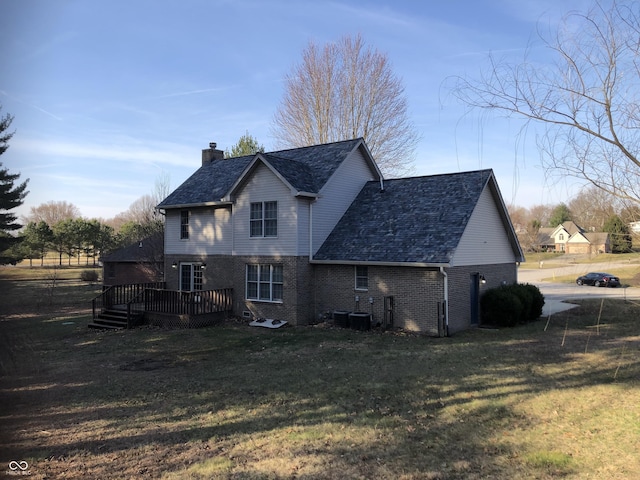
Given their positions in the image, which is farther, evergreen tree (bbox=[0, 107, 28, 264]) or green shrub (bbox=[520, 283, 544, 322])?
green shrub (bbox=[520, 283, 544, 322])

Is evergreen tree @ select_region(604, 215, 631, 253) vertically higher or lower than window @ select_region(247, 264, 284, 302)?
higher

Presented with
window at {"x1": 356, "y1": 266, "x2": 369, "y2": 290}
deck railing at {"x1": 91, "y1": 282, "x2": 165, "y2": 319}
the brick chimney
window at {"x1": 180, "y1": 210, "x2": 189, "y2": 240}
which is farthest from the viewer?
the brick chimney

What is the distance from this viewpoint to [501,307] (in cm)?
1814

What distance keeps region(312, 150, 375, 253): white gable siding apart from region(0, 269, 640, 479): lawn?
6309 millimetres

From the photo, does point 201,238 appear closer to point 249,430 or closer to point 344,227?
point 344,227

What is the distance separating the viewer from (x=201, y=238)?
22562 millimetres

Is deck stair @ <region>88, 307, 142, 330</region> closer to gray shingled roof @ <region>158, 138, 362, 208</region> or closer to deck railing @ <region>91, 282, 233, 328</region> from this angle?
deck railing @ <region>91, 282, 233, 328</region>

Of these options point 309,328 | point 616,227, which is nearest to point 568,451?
point 616,227

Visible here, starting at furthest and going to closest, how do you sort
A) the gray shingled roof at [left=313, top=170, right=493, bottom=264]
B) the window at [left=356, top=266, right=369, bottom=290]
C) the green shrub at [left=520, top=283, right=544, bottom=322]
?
the green shrub at [left=520, top=283, right=544, bottom=322] < the window at [left=356, top=266, right=369, bottom=290] < the gray shingled roof at [left=313, top=170, right=493, bottom=264]

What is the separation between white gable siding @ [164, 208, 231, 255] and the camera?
2153cm

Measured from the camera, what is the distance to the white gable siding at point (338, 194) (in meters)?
19.8

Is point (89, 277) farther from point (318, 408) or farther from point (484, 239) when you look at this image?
point (318, 408)

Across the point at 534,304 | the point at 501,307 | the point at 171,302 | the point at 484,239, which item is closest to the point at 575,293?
the point at 534,304

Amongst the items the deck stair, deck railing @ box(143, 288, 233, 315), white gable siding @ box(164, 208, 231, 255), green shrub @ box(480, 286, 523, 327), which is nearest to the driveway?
green shrub @ box(480, 286, 523, 327)
